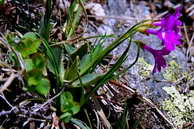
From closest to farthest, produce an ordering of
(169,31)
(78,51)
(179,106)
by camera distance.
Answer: (169,31) < (78,51) < (179,106)

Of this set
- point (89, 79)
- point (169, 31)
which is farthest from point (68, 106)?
point (169, 31)

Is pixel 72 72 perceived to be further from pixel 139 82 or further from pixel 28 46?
pixel 139 82

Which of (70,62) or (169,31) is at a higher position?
(169,31)

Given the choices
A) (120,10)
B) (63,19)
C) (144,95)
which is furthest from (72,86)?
(120,10)

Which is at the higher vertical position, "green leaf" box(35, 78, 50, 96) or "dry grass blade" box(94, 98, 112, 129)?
"green leaf" box(35, 78, 50, 96)

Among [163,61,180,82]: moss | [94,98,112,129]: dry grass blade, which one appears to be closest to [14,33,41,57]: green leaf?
[94,98,112,129]: dry grass blade

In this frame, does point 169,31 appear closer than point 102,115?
Yes

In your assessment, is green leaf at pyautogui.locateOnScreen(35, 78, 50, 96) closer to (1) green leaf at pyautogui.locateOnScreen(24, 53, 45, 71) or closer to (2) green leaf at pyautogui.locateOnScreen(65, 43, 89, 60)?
(1) green leaf at pyautogui.locateOnScreen(24, 53, 45, 71)

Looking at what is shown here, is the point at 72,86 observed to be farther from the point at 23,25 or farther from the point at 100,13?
the point at 100,13
